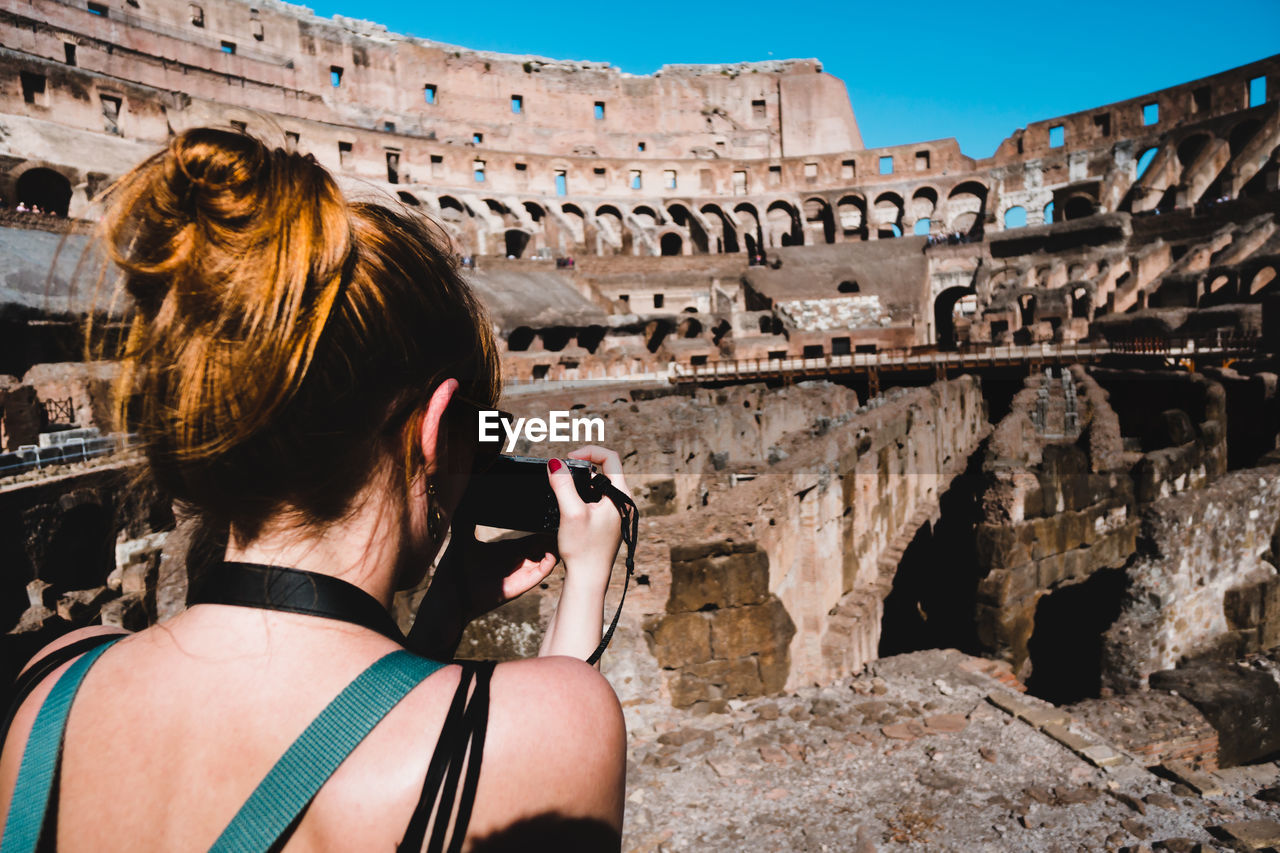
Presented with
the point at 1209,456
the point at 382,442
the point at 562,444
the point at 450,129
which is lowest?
the point at 1209,456

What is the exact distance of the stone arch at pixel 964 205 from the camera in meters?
46.4

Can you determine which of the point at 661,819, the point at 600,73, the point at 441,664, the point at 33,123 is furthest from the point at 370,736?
the point at 600,73

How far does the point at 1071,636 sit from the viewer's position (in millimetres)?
7301

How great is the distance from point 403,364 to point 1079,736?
5.35 metres

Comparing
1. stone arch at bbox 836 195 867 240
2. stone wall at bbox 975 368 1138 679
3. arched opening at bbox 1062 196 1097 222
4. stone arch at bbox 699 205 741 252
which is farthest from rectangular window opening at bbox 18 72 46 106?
arched opening at bbox 1062 196 1097 222

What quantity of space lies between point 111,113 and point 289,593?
130ft

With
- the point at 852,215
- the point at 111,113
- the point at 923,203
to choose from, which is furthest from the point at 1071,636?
the point at 852,215

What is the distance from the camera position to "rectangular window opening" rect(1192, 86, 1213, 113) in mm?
39312

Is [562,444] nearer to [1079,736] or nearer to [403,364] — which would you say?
[1079,736]

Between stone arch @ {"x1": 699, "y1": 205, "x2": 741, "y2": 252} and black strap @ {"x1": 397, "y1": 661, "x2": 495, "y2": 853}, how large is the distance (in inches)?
1791

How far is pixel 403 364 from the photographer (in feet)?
3.43

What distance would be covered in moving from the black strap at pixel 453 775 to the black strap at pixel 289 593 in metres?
0.20

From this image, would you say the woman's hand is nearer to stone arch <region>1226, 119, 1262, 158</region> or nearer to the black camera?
the black camera

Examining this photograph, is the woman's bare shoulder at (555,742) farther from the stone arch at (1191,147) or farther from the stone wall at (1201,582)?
the stone arch at (1191,147)
